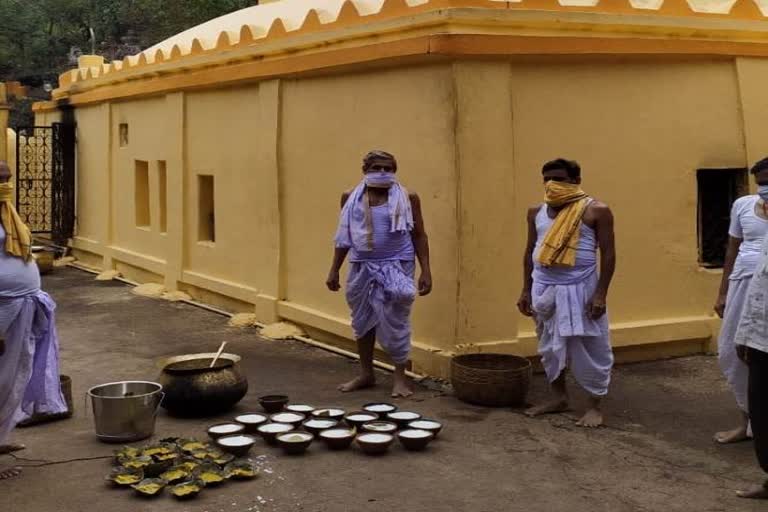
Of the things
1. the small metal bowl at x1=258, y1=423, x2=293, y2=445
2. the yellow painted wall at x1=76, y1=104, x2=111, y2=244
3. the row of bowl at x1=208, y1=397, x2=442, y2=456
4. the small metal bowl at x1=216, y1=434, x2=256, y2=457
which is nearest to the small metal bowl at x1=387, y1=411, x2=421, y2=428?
the row of bowl at x1=208, y1=397, x2=442, y2=456

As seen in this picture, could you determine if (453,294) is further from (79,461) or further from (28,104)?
(28,104)

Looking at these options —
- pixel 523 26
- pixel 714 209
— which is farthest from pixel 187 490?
pixel 714 209

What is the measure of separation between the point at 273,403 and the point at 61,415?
4.68 feet

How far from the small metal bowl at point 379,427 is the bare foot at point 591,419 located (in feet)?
4.07

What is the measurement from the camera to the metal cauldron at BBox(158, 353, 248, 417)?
5.91m

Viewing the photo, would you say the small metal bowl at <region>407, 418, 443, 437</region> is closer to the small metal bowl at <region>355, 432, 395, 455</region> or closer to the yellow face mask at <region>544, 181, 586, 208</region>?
the small metal bowl at <region>355, 432, 395, 455</region>

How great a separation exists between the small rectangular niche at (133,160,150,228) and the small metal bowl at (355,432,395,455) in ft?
27.6

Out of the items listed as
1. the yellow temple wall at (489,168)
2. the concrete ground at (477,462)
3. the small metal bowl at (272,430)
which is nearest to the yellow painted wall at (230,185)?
the yellow temple wall at (489,168)

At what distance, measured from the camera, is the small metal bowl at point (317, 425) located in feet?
18.2

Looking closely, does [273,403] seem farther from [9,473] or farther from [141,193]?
[141,193]

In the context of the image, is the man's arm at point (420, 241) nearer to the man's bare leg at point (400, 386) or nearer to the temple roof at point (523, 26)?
the man's bare leg at point (400, 386)

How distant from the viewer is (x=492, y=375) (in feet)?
20.2

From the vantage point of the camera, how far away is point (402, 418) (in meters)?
5.69

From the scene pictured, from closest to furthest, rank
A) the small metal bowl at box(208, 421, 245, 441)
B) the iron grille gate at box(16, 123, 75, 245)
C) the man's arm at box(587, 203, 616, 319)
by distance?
1. the small metal bowl at box(208, 421, 245, 441)
2. the man's arm at box(587, 203, 616, 319)
3. the iron grille gate at box(16, 123, 75, 245)
